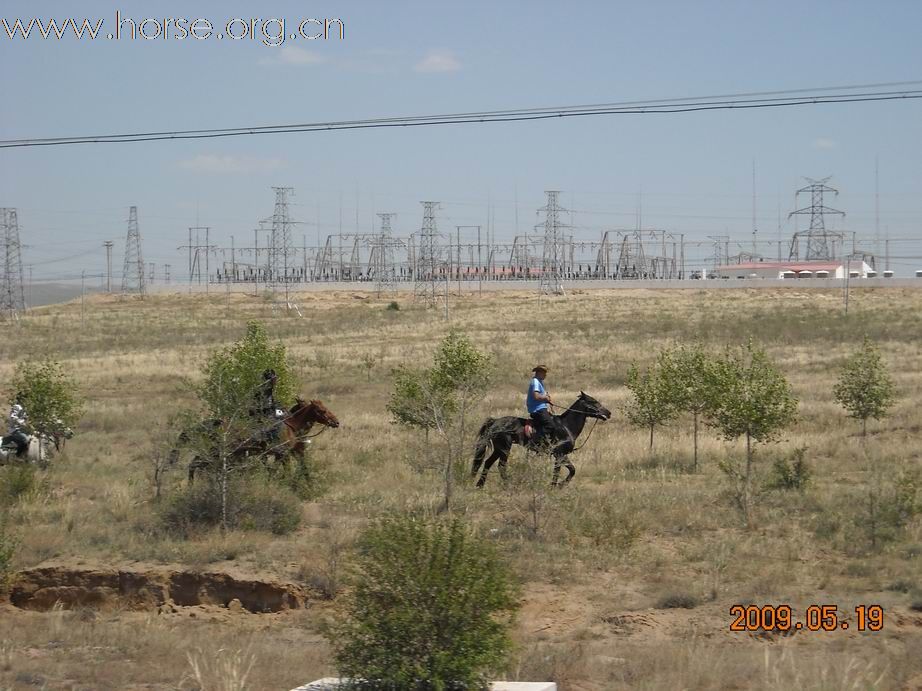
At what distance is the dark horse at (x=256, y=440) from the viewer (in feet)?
50.2

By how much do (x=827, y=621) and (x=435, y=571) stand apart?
464 centimetres

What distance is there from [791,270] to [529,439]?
404 feet

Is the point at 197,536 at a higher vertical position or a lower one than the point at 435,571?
lower

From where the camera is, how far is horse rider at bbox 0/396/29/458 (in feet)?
62.1

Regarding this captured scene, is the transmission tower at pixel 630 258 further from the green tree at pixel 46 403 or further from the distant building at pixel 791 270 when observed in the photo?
the green tree at pixel 46 403

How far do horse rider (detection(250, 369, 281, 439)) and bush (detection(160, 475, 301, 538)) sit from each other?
108cm

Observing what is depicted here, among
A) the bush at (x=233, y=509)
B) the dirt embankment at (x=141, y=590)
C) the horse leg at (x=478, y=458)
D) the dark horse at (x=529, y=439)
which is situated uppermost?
the dark horse at (x=529, y=439)

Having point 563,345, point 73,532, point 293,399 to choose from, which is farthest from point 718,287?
point 73,532

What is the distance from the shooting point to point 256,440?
53.1 ft

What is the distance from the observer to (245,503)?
15164 mm

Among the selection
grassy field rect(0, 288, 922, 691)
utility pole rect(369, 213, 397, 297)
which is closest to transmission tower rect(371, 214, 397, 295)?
utility pole rect(369, 213, 397, 297)

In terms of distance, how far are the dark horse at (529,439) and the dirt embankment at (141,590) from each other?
190 inches

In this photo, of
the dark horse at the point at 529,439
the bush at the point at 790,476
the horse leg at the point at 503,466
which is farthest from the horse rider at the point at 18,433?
the bush at the point at 790,476

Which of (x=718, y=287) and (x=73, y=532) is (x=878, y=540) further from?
(x=718, y=287)
